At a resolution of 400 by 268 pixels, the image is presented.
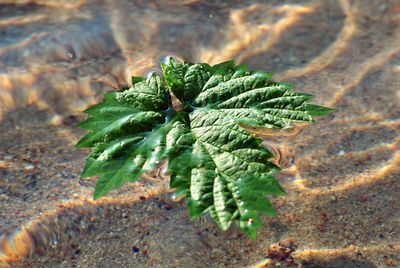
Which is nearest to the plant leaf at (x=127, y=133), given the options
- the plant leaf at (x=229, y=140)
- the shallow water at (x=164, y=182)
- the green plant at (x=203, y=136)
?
the green plant at (x=203, y=136)

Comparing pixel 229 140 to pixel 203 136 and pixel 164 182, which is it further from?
pixel 164 182

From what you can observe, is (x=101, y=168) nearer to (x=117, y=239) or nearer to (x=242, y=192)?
(x=117, y=239)

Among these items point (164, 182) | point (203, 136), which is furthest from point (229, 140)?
point (164, 182)

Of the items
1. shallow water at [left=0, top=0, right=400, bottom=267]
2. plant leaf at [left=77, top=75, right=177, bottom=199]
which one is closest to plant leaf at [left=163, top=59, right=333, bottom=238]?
plant leaf at [left=77, top=75, right=177, bottom=199]

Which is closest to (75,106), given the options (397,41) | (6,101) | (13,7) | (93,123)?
(6,101)

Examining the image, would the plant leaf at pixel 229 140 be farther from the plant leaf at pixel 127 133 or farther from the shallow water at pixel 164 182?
the shallow water at pixel 164 182

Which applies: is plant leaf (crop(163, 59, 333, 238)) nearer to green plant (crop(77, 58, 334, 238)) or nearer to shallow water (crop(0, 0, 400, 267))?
green plant (crop(77, 58, 334, 238))

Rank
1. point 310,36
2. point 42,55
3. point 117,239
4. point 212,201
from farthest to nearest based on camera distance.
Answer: point 310,36, point 42,55, point 117,239, point 212,201
